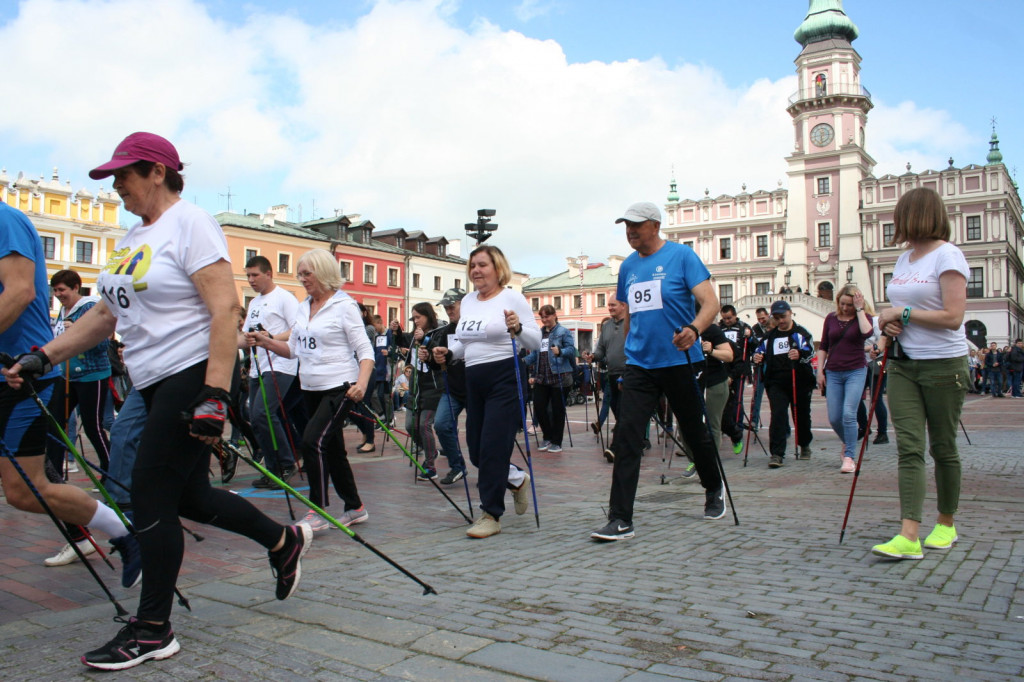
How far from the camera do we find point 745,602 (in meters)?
3.66

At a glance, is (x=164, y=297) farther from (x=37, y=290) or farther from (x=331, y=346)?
(x=331, y=346)

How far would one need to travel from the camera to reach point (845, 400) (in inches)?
351

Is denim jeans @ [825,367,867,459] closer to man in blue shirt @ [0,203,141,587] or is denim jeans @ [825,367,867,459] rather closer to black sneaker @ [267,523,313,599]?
black sneaker @ [267,523,313,599]

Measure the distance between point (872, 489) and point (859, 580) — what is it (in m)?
3.39

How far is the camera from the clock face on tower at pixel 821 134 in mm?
68562

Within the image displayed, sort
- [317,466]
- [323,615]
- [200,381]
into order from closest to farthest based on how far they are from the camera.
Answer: [200,381] → [323,615] → [317,466]

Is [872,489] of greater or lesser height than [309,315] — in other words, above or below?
below

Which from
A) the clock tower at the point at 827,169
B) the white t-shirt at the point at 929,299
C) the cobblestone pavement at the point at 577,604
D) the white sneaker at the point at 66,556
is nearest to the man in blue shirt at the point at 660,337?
the cobblestone pavement at the point at 577,604

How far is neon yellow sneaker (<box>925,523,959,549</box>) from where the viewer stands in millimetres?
4613

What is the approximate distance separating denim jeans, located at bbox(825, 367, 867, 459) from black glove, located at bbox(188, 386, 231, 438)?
7.12 meters

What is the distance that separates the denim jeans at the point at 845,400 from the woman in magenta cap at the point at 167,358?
6.90m

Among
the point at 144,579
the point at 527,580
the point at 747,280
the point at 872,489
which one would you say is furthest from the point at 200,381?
the point at 747,280

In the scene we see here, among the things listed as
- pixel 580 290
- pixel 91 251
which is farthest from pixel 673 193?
pixel 91 251

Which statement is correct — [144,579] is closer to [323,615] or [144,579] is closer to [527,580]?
[323,615]
